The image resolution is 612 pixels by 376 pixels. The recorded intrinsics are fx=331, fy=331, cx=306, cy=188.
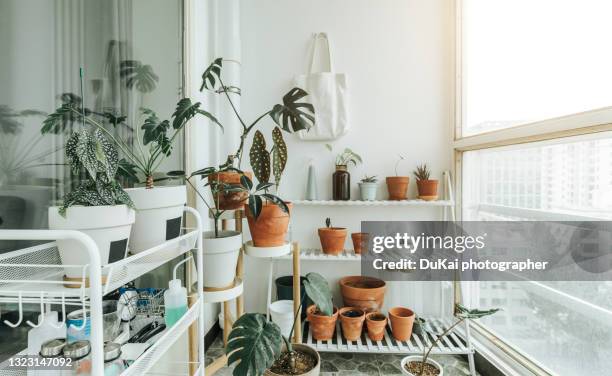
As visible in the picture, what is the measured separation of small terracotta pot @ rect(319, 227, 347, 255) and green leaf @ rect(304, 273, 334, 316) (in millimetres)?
595

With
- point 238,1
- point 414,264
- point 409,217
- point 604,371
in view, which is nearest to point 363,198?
point 409,217

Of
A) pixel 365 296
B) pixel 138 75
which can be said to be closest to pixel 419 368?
pixel 365 296

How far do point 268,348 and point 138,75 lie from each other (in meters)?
1.18

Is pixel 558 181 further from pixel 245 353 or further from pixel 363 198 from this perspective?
pixel 245 353

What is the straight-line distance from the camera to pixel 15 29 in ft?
2.71

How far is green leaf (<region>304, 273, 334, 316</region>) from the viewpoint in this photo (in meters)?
1.27

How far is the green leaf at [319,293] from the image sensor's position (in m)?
1.27

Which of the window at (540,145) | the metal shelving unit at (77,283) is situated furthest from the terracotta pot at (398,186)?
the metal shelving unit at (77,283)

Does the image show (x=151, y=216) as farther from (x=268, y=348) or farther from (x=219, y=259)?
(x=268, y=348)

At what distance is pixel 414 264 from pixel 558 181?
89 centimetres

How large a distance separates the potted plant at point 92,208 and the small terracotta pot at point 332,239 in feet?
4.36

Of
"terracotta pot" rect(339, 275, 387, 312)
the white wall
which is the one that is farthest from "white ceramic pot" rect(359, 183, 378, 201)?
"terracotta pot" rect(339, 275, 387, 312)

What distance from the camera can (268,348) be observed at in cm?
116

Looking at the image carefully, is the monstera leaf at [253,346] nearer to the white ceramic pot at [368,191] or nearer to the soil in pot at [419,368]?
the soil in pot at [419,368]
